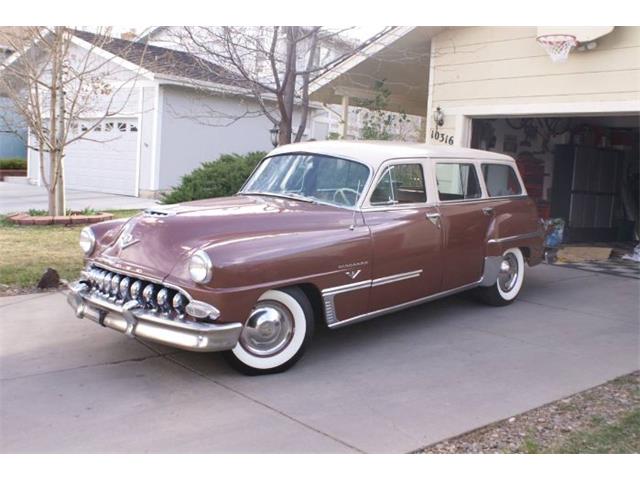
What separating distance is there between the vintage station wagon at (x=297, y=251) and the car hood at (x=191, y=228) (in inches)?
0.4

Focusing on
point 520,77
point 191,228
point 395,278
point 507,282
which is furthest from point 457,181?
point 520,77

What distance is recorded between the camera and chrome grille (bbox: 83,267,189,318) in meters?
4.37

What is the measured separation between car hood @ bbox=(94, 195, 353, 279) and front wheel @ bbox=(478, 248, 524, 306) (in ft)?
7.84

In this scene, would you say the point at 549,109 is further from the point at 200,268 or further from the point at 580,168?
the point at 200,268

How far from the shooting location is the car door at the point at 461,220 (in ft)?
20.0

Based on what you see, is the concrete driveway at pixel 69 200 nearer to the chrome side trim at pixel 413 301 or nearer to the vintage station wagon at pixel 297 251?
the vintage station wagon at pixel 297 251

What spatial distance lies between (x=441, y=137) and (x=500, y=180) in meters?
3.56

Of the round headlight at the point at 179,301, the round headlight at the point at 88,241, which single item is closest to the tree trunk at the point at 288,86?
the round headlight at the point at 88,241

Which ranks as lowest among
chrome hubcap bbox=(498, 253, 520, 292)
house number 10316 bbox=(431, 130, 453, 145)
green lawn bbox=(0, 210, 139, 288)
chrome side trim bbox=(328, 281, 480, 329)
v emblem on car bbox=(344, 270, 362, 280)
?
green lawn bbox=(0, 210, 139, 288)

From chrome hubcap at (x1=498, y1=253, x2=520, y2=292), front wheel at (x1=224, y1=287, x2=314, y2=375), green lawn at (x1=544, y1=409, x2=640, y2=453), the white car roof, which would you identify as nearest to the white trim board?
chrome hubcap at (x1=498, y1=253, x2=520, y2=292)

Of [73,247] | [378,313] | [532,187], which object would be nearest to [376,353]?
[378,313]

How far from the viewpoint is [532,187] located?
485 inches

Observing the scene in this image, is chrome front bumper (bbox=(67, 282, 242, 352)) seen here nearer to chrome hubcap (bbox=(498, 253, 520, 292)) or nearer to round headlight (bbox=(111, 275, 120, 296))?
round headlight (bbox=(111, 275, 120, 296))

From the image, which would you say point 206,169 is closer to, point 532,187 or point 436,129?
point 436,129
